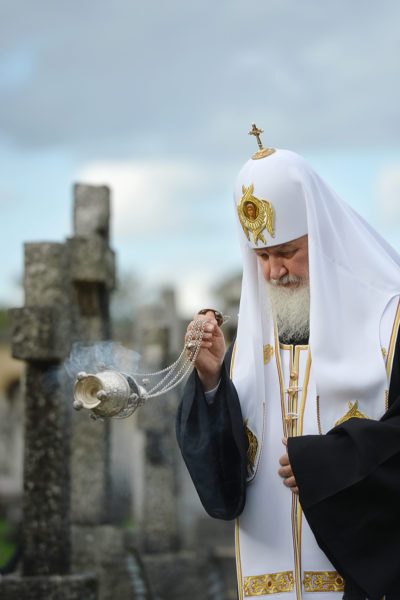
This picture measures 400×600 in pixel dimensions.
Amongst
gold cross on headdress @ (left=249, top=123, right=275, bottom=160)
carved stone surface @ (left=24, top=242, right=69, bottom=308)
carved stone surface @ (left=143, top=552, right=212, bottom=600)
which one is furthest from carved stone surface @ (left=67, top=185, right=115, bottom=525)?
gold cross on headdress @ (left=249, top=123, right=275, bottom=160)

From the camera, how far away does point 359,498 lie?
4879 millimetres

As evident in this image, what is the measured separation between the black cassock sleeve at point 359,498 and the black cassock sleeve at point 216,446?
0.43 m

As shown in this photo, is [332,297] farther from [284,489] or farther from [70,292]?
[70,292]

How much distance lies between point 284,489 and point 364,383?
1.95 ft

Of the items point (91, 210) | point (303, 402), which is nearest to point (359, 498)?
point (303, 402)

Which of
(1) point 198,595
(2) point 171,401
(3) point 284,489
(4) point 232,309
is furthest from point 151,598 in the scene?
(3) point 284,489

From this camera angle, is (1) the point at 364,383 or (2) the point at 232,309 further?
(2) the point at 232,309

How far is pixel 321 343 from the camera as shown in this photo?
509 cm

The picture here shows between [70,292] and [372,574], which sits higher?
[70,292]

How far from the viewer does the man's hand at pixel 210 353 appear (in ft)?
17.0

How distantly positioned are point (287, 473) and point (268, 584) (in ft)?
1.78

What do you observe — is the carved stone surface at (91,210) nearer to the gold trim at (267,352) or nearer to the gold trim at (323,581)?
the gold trim at (267,352)

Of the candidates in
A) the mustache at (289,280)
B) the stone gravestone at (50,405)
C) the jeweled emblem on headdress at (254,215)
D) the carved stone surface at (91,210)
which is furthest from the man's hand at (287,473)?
the carved stone surface at (91,210)

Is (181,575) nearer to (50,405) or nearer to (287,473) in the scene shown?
(50,405)
